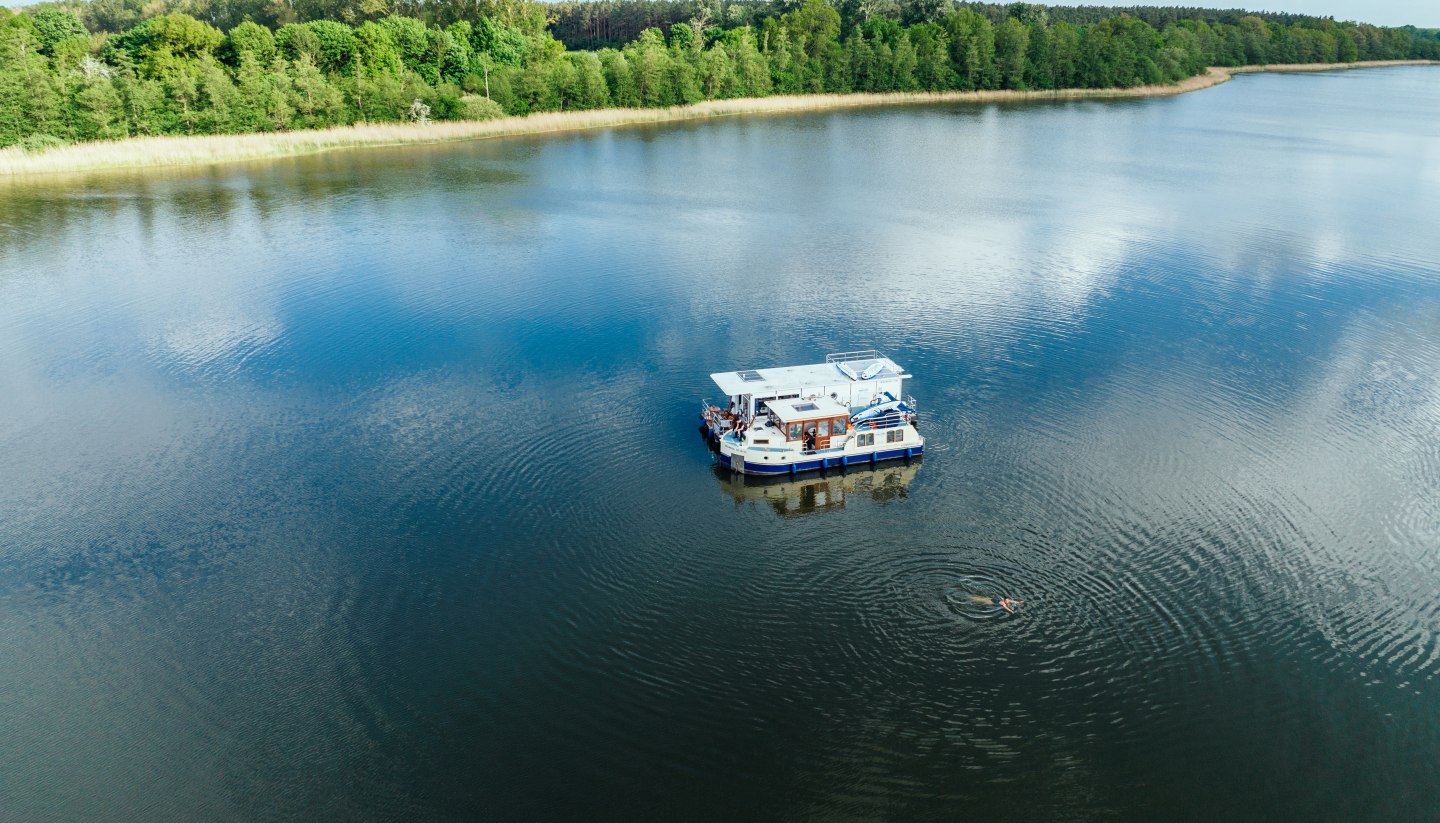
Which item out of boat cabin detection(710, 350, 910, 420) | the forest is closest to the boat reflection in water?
boat cabin detection(710, 350, 910, 420)

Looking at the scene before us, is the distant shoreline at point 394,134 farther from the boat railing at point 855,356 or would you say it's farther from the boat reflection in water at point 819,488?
the boat reflection in water at point 819,488

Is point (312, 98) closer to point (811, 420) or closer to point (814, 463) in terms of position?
point (811, 420)

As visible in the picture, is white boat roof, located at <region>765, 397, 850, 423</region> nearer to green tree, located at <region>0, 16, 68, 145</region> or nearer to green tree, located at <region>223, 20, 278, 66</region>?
green tree, located at <region>0, 16, 68, 145</region>

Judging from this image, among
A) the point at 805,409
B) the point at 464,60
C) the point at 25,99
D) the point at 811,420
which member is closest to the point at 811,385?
the point at 805,409

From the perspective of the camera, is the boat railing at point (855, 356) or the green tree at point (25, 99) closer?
the boat railing at point (855, 356)

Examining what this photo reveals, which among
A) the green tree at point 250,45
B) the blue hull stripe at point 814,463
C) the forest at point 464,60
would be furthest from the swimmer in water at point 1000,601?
the green tree at point 250,45

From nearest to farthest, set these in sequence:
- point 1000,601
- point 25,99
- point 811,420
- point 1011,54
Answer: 1. point 1000,601
2. point 811,420
3. point 25,99
4. point 1011,54

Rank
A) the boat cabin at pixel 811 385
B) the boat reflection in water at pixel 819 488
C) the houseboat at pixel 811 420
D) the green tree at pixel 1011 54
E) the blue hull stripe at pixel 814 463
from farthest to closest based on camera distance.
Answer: the green tree at pixel 1011 54 → the boat cabin at pixel 811 385 → the houseboat at pixel 811 420 → the blue hull stripe at pixel 814 463 → the boat reflection in water at pixel 819 488

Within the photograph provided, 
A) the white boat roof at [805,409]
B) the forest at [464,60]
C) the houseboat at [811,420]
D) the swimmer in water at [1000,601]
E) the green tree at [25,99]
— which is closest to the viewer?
the swimmer in water at [1000,601]
